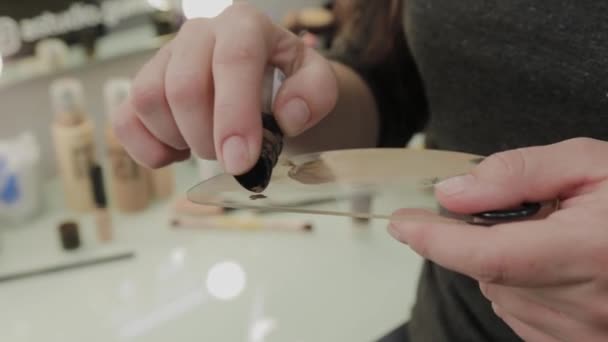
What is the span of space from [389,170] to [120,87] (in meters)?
0.45

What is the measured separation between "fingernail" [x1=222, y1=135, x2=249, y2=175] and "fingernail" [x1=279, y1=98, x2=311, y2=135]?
0.04 meters

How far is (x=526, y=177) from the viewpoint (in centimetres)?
29

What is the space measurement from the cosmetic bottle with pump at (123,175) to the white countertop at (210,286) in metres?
0.02

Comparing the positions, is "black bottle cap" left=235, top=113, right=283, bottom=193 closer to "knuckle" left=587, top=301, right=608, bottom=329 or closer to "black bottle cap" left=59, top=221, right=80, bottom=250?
"knuckle" left=587, top=301, right=608, bottom=329

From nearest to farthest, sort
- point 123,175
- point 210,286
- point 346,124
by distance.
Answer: point 346,124, point 210,286, point 123,175

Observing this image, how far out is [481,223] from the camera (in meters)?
0.29

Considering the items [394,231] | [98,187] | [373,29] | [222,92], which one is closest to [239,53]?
[222,92]

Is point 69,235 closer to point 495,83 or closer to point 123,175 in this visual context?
point 123,175

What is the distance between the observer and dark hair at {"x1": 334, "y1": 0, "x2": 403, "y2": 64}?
60 centimetres

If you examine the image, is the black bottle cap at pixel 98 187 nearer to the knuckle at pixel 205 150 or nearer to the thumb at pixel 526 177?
the knuckle at pixel 205 150

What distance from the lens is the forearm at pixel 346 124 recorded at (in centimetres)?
47

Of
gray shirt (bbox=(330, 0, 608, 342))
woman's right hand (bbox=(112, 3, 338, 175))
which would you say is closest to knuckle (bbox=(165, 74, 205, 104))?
woman's right hand (bbox=(112, 3, 338, 175))

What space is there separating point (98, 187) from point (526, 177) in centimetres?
52

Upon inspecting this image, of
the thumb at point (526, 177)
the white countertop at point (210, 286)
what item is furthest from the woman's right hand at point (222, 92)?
the white countertop at point (210, 286)
